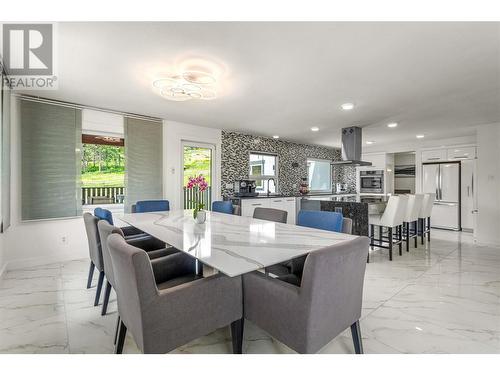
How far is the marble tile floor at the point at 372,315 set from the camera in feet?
5.34

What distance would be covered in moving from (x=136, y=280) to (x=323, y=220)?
A: 1.69m

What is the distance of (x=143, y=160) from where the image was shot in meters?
3.96

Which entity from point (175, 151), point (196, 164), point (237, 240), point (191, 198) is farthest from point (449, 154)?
point (237, 240)

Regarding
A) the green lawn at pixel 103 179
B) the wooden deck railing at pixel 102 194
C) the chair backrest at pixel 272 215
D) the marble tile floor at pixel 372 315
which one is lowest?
the marble tile floor at pixel 372 315

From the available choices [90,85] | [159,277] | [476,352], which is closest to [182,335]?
[159,277]

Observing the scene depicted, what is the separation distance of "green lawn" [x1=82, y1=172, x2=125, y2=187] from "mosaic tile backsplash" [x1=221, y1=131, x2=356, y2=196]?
186 cm

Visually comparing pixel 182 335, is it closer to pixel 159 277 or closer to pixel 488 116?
pixel 159 277

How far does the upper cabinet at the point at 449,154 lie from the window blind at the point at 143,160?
233 inches

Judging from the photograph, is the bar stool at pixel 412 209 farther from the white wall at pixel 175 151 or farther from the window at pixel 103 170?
the window at pixel 103 170

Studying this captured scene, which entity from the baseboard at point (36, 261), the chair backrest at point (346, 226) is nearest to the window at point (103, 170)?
the baseboard at point (36, 261)

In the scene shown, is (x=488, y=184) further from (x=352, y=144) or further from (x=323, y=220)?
(x=323, y=220)

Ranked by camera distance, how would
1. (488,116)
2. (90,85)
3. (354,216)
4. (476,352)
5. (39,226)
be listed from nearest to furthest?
(476,352) → (90,85) → (39,226) → (354,216) → (488,116)

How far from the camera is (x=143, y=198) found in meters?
3.97

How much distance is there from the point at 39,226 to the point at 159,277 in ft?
8.63
